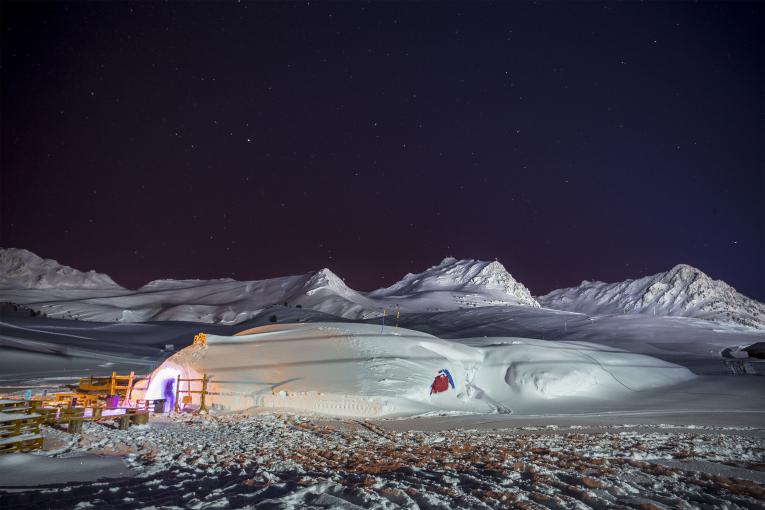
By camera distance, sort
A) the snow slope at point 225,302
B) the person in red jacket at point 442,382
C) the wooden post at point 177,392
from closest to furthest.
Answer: the wooden post at point 177,392, the person in red jacket at point 442,382, the snow slope at point 225,302

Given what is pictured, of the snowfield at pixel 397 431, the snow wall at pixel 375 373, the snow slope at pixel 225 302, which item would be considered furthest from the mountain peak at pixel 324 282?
the snow wall at pixel 375 373

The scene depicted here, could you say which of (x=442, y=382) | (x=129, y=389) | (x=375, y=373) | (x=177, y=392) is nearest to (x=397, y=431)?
(x=375, y=373)

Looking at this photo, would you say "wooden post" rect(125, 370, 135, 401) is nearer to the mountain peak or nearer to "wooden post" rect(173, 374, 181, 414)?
"wooden post" rect(173, 374, 181, 414)

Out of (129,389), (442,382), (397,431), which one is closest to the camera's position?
(397,431)

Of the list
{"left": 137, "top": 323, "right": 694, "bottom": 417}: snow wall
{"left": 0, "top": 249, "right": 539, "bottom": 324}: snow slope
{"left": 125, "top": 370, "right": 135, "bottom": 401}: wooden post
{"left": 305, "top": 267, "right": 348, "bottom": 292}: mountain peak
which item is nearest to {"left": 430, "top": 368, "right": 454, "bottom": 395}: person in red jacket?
{"left": 137, "top": 323, "right": 694, "bottom": 417}: snow wall

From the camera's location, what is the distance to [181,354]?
22.4 meters

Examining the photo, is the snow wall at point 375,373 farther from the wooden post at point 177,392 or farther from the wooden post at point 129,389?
the wooden post at point 129,389

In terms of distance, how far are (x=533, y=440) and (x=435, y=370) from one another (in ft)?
31.2

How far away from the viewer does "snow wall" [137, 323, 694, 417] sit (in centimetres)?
1917

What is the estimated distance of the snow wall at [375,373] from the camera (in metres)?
19.2

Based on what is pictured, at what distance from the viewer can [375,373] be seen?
20156 mm

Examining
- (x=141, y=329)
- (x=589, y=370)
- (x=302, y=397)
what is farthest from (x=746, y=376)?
(x=141, y=329)

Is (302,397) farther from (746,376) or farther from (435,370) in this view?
(746,376)

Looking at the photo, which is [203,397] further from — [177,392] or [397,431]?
[397,431]
